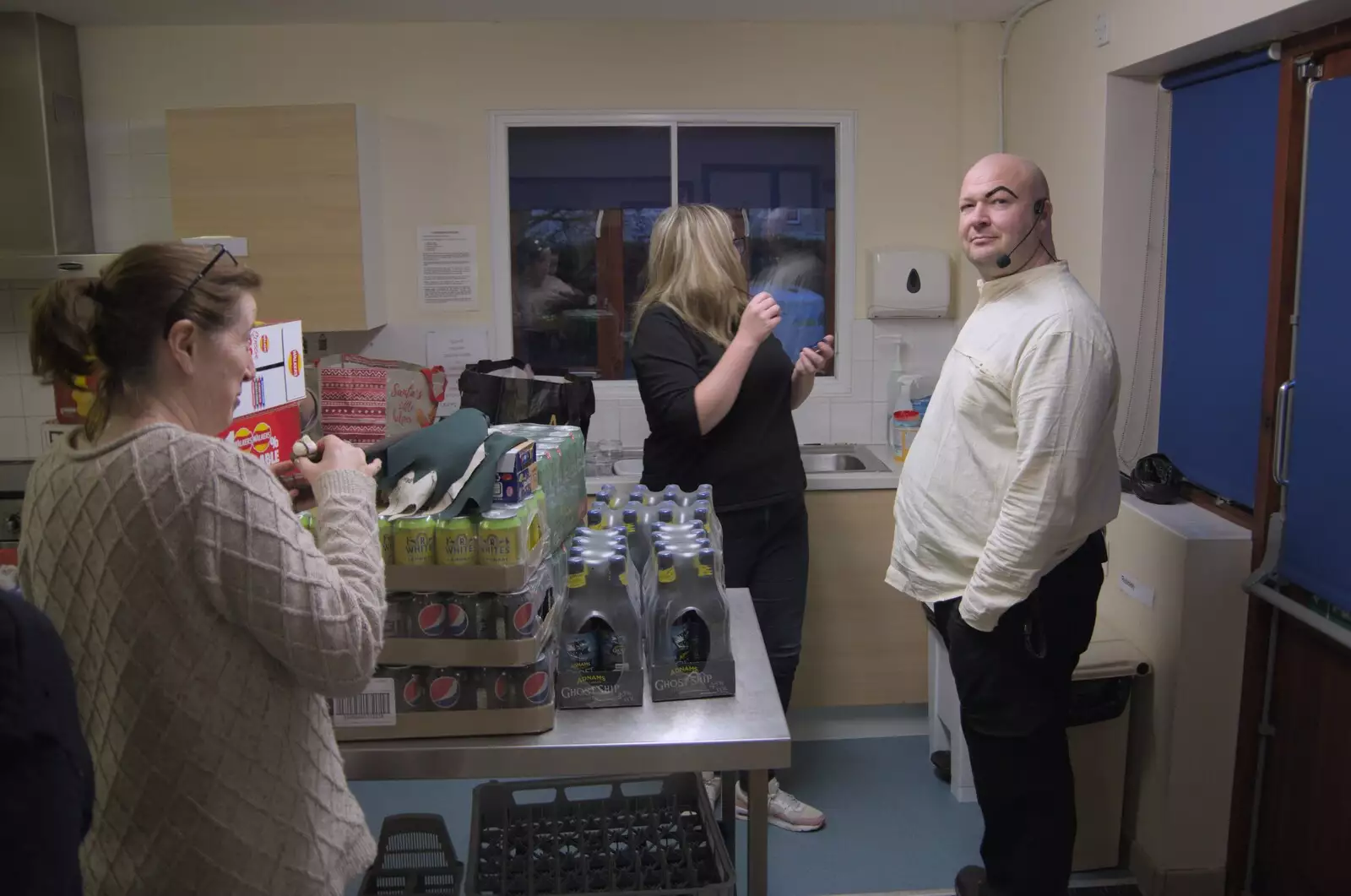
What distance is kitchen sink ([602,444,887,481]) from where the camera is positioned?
3486 millimetres

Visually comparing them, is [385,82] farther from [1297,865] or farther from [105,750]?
[1297,865]

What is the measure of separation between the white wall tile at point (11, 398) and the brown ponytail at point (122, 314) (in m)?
2.73

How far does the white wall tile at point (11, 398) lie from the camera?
3543 millimetres

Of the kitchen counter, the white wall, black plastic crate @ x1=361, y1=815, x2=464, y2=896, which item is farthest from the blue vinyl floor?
the white wall

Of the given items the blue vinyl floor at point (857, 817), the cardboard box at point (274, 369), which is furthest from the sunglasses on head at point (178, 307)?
the blue vinyl floor at point (857, 817)

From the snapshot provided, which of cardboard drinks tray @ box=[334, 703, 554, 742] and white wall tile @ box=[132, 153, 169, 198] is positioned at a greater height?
white wall tile @ box=[132, 153, 169, 198]

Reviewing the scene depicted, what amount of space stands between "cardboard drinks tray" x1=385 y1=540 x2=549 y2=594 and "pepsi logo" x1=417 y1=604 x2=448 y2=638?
0.10 feet

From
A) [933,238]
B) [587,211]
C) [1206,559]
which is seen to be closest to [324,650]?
[1206,559]

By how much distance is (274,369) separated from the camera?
1931mm

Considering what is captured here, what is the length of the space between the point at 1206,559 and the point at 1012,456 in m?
0.67

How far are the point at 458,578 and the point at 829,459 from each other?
2.27 metres

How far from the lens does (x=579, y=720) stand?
158cm

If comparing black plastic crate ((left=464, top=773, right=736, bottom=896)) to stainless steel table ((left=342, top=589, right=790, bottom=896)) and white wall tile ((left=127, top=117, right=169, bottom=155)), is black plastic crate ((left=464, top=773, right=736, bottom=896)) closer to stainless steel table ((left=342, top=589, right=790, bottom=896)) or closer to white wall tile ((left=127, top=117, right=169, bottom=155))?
stainless steel table ((left=342, top=589, right=790, bottom=896))

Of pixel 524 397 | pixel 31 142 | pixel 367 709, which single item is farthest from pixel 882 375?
pixel 31 142
